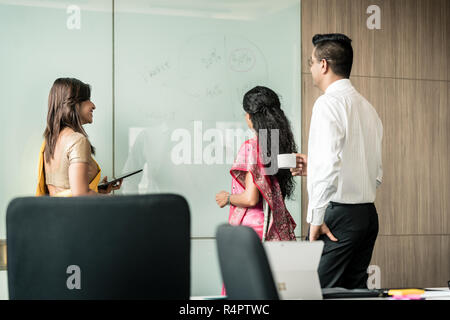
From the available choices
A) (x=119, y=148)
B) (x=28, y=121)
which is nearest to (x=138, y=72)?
(x=119, y=148)

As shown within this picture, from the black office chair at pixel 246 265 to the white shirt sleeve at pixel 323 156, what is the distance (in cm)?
145

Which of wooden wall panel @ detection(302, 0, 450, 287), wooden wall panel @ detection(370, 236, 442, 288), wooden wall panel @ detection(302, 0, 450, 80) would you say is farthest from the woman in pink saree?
wooden wall panel @ detection(370, 236, 442, 288)

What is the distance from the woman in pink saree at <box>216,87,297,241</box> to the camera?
10.4 feet

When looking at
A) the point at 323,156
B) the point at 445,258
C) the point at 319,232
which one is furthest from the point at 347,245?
the point at 445,258

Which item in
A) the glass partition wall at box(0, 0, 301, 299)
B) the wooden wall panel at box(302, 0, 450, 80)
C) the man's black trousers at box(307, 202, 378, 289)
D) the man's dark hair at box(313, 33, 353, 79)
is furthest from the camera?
the wooden wall panel at box(302, 0, 450, 80)

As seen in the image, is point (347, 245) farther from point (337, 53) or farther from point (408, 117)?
point (408, 117)

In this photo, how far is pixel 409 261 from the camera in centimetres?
475

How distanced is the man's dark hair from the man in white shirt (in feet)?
0.36

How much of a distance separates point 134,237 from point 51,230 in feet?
0.67

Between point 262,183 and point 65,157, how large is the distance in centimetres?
98

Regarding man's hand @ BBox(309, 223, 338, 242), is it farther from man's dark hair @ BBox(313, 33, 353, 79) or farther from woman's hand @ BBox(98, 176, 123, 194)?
woman's hand @ BBox(98, 176, 123, 194)

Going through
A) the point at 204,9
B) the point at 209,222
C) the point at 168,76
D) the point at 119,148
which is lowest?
the point at 209,222

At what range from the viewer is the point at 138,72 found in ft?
13.8
